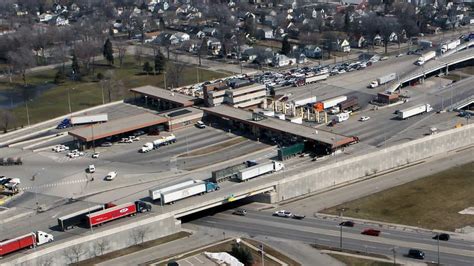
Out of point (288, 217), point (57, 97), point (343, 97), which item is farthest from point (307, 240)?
point (57, 97)

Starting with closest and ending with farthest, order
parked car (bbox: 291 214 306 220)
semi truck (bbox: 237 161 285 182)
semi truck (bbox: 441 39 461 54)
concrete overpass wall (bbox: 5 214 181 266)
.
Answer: concrete overpass wall (bbox: 5 214 181 266) → parked car (bbox: 291 214 306 220) → semi truck (bbox: 237 161 285 182) → semi truck (bbox: 441 39 461 54)

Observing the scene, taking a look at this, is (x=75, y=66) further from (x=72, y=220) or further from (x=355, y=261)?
(x=355, y=261)

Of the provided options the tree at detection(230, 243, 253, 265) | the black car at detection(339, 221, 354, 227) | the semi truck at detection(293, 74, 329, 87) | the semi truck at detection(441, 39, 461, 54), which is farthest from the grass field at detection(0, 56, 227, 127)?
the black car at detection(339, 221, 354, 227)

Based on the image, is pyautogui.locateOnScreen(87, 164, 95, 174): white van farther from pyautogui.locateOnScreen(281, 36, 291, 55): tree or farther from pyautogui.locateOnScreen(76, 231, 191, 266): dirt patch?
pyautogui.locateOnScreen(281, 36, 291, 55): tree

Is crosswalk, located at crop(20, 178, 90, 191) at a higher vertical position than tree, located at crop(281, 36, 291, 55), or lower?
lower

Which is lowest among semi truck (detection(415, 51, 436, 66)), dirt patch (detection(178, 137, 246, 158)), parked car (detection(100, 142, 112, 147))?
parked car (detection(100, 142, 112, 147))

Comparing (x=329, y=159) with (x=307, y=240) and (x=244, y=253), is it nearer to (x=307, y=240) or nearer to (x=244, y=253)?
(x=307, y=240)

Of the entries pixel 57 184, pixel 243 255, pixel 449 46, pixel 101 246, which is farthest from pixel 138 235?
pixel 449 46
